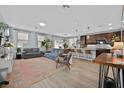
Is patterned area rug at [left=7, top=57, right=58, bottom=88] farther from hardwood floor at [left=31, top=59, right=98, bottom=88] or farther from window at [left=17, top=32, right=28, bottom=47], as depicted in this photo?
window at [left=17, top=32, right=28, bottom=47]

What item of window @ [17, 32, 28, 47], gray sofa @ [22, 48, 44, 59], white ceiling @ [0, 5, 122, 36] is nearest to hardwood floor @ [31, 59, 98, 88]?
white ceiling @ [0, 5, 122, 36]

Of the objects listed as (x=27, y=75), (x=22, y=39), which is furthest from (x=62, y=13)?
(x=22, y=39)

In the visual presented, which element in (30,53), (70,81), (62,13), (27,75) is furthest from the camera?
(30,53)

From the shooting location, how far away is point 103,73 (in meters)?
2.32

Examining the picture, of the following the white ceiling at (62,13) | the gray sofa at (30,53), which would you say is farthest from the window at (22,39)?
the white ceiling at (62,13)

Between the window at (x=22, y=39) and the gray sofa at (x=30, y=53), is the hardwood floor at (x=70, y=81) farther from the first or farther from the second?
the window at (x=22, y=39)

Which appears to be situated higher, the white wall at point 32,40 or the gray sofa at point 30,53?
the white wall at point 32,40

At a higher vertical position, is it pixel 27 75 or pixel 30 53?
pixel 30 53

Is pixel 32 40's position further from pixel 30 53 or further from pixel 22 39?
pixel 30 53

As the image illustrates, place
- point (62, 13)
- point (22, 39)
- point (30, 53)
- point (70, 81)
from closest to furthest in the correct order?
point (70, 81) → point (62, 13) → point (30, 53) → point (22, 39)
